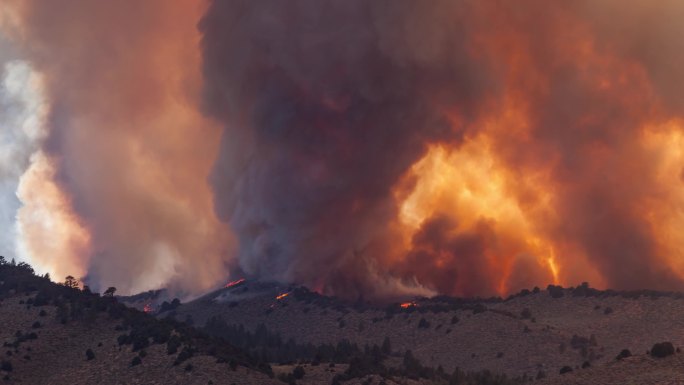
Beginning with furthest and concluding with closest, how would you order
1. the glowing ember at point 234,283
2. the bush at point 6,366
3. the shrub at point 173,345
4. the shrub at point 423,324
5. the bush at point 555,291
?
the glowing ember at point 234,283
the bush at point 555,291
the shrub at point 423,324
the bush at point 6,366
the shrub at point 173,345

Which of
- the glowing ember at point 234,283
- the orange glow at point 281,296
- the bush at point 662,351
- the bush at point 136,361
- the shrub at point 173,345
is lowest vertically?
the bush at point 662,351

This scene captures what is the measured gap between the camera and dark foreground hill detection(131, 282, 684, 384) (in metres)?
96.2

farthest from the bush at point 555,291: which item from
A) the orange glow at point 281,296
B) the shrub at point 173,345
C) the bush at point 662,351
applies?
the shrub at point 173,345

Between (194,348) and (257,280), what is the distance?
185 ft

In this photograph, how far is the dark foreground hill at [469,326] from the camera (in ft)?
316

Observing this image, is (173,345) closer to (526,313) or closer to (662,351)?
(662,351)

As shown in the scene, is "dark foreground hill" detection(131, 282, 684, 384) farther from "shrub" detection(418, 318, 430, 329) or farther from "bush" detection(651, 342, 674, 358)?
"bush" detection(651, 342, 674, 358)

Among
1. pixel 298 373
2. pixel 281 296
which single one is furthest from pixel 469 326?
pixel 298 373

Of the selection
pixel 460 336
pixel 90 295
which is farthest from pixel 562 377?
pixel 90 295

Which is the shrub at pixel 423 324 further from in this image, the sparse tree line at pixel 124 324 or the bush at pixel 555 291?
the sparse tree line at pixel 124 324

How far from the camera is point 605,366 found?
7575cm

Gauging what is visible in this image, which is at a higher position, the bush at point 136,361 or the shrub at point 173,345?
the shrub at point 173,345

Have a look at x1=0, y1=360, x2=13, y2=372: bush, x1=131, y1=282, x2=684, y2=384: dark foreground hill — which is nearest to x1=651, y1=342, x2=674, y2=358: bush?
x1=131, y1=282, x2=684, y2=384: dark foreground hill

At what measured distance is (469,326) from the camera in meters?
109
